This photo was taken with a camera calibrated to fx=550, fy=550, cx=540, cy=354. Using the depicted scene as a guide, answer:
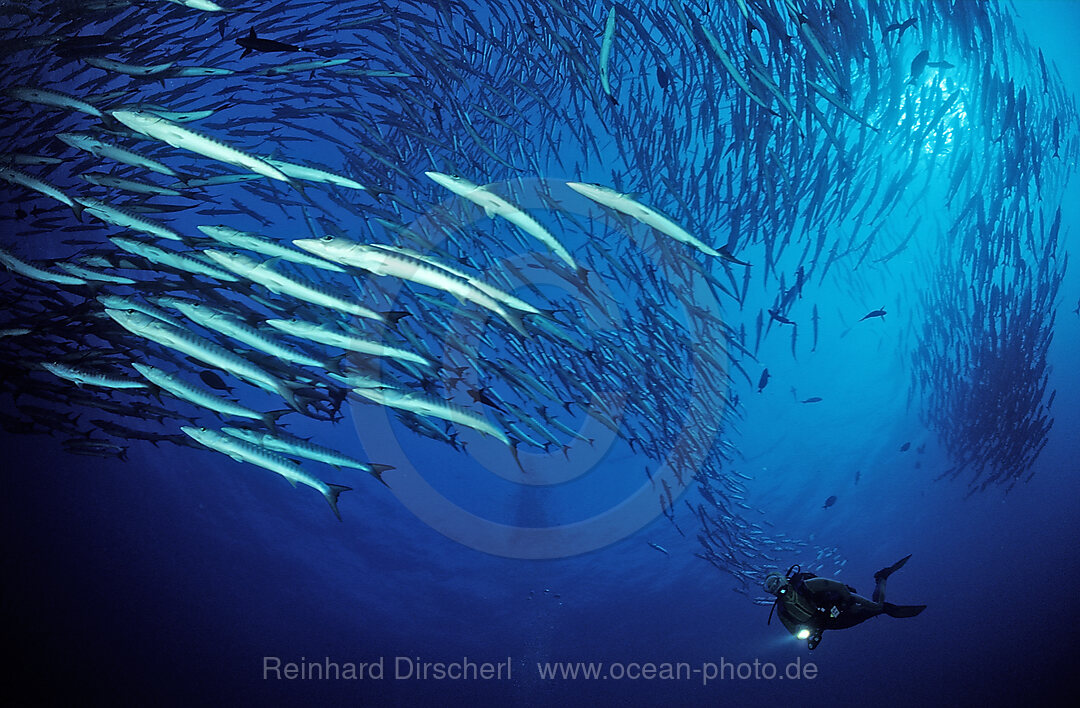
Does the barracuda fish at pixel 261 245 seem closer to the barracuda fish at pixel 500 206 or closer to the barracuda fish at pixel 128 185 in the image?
the barracuda fish at pixel 128 185

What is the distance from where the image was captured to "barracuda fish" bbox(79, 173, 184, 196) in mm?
3020

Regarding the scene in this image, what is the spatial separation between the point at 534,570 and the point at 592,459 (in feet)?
11.1

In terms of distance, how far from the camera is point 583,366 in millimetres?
5969

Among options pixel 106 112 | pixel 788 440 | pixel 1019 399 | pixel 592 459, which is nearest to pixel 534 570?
pixel 592 459

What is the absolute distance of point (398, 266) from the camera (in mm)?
2291

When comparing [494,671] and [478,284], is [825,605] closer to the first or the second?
[478,284]

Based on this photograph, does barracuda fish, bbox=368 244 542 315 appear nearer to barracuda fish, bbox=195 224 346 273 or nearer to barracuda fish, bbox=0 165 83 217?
barracuda fish, bbox=195 224 346 273

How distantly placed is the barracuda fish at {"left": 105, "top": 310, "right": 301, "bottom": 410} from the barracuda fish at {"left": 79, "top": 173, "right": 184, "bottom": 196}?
0.72 meters

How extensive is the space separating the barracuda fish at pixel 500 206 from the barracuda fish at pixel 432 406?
2.97 feet

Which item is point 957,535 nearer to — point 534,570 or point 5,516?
point 534,570

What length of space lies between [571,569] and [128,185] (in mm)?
14186

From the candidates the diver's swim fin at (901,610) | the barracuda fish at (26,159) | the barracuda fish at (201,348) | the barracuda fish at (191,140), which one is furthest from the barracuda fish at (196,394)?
the diver's swim fin at (901,610)

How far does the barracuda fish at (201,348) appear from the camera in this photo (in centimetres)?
266

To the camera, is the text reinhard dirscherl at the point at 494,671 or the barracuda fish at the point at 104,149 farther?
the text reinhard dirscherl at the point at 494,671
